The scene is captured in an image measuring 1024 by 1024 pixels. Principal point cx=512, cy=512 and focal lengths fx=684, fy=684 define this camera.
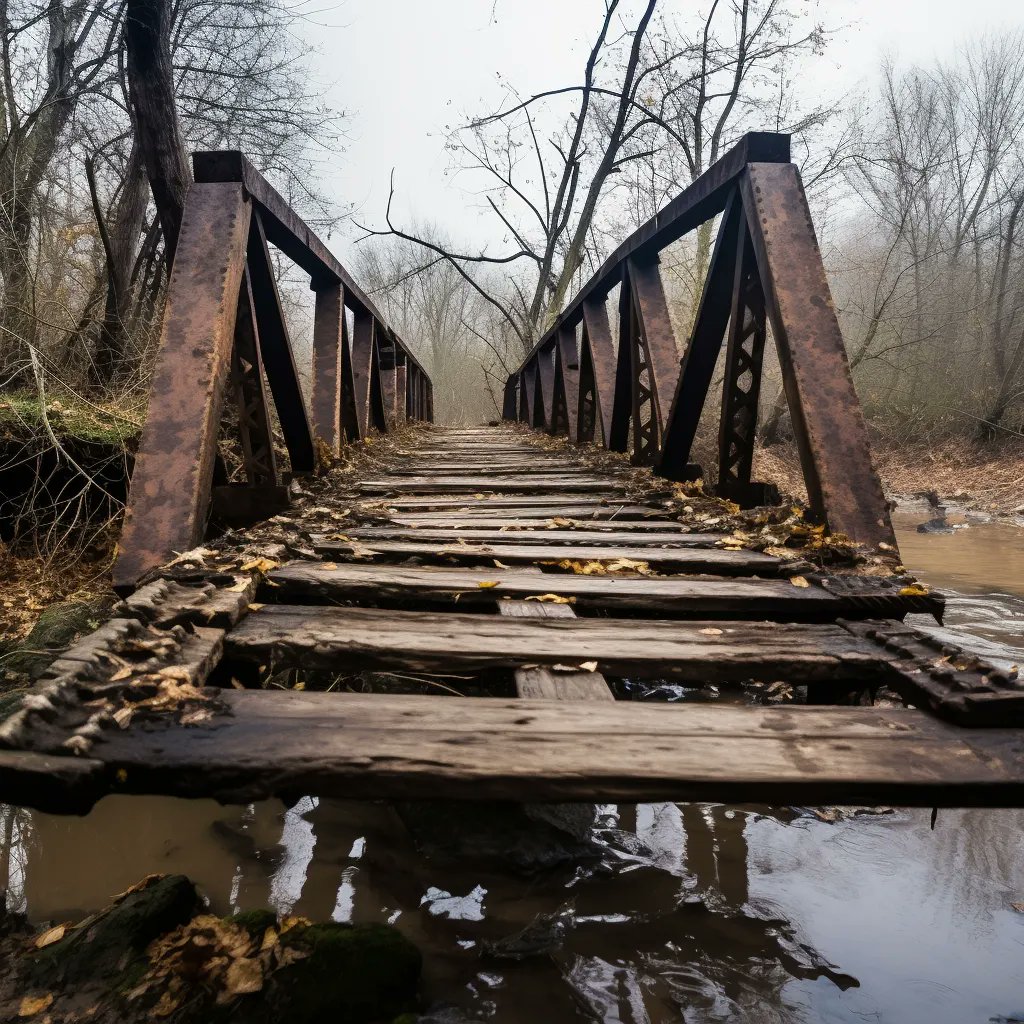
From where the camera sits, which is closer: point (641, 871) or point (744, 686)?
point (641, 871)

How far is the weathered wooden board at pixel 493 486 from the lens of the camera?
440cm

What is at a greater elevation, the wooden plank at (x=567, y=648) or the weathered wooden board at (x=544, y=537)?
the weathered wooden board at (x=544, y=537)

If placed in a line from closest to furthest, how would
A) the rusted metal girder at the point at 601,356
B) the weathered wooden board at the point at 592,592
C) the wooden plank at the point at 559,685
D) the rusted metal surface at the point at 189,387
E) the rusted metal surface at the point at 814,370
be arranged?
the wooden plank at the point at 559,685
the weathered wooden board at the point at 592,592
the rusted metal surface at the point at 189,387
the rusted metal surface at the point at 814,370
the rusted metal girder at the point at 601,356

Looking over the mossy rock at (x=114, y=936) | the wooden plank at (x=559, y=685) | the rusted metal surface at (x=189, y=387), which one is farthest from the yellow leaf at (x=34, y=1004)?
the wooden plank at (x=559, y=685)

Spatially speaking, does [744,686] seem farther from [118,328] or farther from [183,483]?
[118,328]

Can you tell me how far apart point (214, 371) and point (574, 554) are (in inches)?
55.4

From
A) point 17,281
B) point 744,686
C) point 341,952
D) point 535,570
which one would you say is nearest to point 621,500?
point 744,686

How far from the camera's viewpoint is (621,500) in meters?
3.92

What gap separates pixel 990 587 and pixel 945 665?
5947 millimetres

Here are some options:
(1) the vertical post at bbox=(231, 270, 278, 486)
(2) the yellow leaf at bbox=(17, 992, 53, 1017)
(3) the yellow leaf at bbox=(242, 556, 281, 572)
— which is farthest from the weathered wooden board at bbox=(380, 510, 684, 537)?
(2) the yellow leaf at bbox=(17, 992, 53, 1017)

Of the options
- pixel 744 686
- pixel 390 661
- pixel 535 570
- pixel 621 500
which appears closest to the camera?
pixel 390 661

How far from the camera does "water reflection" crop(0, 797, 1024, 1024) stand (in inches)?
56.6

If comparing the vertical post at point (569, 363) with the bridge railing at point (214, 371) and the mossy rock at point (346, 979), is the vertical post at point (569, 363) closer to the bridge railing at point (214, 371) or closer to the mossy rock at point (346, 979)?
the bridge railing at point (214, 371)

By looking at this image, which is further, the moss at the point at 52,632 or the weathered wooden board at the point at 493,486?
the weathered wooden board at the point at 493,486
